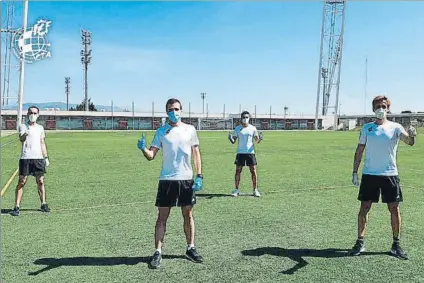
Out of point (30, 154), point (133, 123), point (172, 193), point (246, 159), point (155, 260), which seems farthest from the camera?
point (133, 123)

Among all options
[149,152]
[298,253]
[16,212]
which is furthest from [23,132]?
[298,253]

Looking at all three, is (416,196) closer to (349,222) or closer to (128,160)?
(349,222)

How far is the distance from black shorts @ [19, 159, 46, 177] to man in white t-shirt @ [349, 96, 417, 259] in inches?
223

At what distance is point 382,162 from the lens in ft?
19.4

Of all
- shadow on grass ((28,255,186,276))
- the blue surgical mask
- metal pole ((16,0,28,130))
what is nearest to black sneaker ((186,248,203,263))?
shadow on grass ((28,255,186,276))

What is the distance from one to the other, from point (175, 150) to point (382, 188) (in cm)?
275

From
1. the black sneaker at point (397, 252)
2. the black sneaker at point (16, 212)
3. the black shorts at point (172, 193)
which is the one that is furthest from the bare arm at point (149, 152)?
the black sneaker at point (16, 212)

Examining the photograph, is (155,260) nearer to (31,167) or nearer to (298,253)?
(298,253)

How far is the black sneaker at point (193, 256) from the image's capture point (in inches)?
224

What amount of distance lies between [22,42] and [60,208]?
31.6 metres

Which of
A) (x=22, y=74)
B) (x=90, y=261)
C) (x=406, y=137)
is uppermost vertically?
(x=22, y=74)

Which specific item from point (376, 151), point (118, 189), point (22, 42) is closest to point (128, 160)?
point (118, 189)

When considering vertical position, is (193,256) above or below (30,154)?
below

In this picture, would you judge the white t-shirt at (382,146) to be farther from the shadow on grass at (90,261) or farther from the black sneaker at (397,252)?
the shadow on grass at (90,261)
